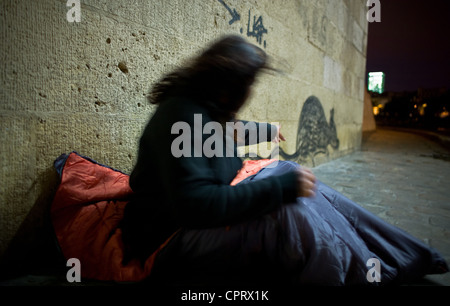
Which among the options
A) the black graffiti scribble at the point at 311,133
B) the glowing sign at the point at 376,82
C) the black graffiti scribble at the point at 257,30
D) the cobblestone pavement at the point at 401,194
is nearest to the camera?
the cobblestone pavement at the point at 401,194

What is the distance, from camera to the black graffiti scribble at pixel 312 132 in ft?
13.5

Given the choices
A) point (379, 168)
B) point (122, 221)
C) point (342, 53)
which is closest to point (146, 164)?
Result: point (122, 221)

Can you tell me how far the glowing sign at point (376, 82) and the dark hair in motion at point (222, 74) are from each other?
102 feet

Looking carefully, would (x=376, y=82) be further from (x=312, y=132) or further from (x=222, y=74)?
(x=222, y=74)

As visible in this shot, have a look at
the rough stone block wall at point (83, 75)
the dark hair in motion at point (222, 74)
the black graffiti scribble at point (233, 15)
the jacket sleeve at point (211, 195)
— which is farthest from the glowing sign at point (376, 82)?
the jacket sleeve at point (211, 195)

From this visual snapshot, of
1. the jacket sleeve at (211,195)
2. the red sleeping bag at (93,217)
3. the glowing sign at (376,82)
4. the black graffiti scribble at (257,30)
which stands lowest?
the red sleeping bag at (93,217)

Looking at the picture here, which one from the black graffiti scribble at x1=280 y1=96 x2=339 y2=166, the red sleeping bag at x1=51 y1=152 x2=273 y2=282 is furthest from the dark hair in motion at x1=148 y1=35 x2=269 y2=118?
the black graffiti scribble at x1=280 y1=96 x2=339 y2=166

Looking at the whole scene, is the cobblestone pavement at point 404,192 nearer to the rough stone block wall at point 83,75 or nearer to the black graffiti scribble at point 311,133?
the black graffiti scribble at point 311,133

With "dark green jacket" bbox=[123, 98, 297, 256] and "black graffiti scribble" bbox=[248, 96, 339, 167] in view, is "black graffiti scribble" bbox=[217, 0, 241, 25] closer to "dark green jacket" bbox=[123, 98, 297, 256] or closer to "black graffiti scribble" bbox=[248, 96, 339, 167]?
"black graffiti scribble" bbox=[248, 96, 339, 167]

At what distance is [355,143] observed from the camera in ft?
23.4

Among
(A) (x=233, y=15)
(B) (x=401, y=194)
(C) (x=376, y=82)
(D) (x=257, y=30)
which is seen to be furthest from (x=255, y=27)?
(C) (x=376, y=82)

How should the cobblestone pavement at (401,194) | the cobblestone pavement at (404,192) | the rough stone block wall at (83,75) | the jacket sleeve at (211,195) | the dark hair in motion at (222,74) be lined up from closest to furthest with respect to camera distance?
the jacket sleeve at (211,195), the dark hair in motion at (222,74), the rough stone block wall at (83,75), the cobblestone pavement at (401,194), the cobblestone pavement at (404,192)

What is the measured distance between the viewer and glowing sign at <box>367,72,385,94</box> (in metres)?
27.7
